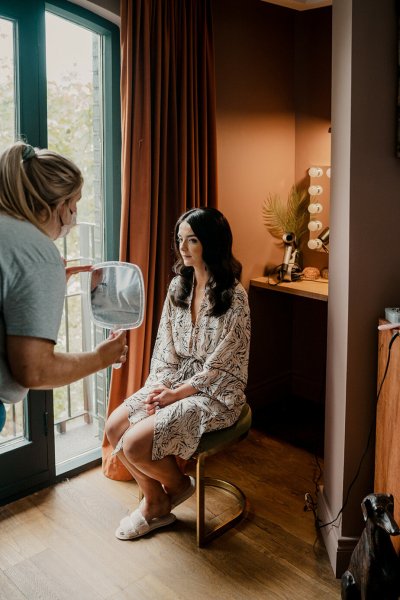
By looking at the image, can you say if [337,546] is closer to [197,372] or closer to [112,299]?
[197,372]

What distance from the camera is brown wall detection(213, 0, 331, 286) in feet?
10.3

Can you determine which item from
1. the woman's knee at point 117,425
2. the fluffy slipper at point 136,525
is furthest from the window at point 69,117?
the fluffy slipper at point 136,525

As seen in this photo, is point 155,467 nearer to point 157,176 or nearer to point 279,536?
point 279,536

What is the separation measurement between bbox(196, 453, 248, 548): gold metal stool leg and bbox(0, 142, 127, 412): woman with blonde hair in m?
0.93

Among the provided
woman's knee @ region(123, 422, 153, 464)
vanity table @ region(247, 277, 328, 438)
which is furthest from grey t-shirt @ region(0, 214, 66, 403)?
vanity table @ region(247, 277, 328, 438)

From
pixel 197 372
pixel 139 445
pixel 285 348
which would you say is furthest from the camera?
pixel 285 348

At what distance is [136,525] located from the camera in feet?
7.47

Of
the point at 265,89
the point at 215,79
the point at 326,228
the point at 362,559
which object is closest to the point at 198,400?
the point at 362,559

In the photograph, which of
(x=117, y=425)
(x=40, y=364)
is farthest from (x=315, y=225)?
(x=40, y=364)

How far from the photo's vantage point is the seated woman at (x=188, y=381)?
218 cm

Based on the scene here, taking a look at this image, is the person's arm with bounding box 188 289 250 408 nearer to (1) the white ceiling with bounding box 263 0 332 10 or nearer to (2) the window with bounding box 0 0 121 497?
(2) the window with bounding box 0 0 121 497

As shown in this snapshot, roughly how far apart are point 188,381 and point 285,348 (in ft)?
4.96

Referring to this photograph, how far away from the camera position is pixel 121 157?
2697mm

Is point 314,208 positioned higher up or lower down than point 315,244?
higher up
